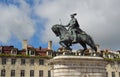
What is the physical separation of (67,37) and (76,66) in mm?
2773

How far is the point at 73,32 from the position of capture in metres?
30.1

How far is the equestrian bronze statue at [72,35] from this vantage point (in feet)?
97.8

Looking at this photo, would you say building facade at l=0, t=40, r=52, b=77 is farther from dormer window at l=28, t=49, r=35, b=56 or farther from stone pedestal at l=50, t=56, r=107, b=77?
stone pedestal at l=50, t=56, r=107, b=77

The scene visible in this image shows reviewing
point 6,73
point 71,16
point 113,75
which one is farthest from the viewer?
point 113,75

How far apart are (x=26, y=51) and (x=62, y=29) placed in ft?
124

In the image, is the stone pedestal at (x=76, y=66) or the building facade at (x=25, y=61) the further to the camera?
the building facade at (x=25, y=61)

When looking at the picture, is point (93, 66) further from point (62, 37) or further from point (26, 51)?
point (26, 51)

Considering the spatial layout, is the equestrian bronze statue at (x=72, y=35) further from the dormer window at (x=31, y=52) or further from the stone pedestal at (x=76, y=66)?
the dormer window at (x=31, y=52)

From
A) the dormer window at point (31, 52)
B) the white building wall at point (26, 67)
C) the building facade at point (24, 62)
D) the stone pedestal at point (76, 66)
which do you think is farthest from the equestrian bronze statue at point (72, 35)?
the dormer window at point (31, 52)

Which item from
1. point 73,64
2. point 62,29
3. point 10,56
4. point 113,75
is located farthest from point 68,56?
point 113,75

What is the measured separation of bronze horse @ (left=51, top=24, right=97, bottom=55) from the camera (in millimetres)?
29812

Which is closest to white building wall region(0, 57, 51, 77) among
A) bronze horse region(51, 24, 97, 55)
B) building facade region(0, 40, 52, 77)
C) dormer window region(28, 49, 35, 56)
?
building facade region(0, 40, 52, 77)

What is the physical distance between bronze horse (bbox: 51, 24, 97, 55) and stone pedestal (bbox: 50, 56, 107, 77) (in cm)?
155

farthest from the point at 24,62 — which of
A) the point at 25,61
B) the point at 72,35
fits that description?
the point at 72,35
